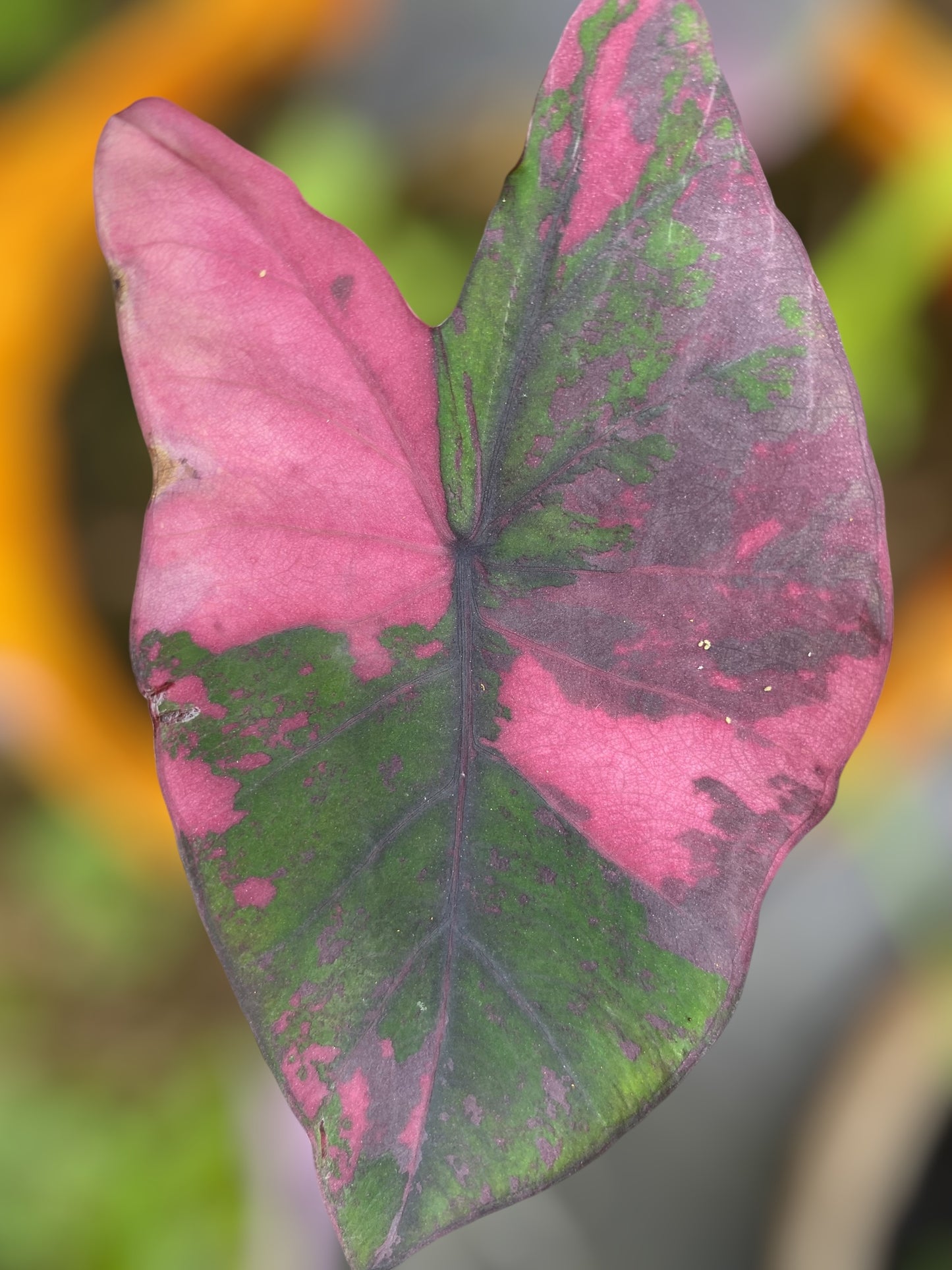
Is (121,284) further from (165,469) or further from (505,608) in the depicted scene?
(505,608)

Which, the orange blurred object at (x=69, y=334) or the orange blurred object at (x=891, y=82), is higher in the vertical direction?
the orange blurred object at (x=891, y=82)

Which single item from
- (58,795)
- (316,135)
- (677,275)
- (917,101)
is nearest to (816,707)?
(677,275)

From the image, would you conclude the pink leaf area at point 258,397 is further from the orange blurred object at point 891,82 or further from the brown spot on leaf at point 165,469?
the orange blurred object at point 891,82

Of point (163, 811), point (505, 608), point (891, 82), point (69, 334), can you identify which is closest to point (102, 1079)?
point (163, 811)

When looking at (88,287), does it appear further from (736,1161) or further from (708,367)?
(736,1161)

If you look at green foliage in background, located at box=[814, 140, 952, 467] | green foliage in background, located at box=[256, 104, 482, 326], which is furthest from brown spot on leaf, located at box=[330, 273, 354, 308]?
green foliage in background, located at box=[814, 140, 952, 467]

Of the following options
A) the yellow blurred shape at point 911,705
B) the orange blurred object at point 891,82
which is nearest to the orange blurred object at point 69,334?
the orange blurred object at point 891,82

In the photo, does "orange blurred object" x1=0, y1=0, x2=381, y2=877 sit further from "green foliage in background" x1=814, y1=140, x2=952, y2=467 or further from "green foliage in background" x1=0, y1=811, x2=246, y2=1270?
"green foliage in background" x1=814, y1=140, x2=952, y2=467

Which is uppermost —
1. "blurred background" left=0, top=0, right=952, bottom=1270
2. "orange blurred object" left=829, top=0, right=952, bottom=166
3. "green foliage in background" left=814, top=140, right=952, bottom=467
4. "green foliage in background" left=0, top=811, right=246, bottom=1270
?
"orange blurred object" left=829, top=0, right=952, bottom=166
